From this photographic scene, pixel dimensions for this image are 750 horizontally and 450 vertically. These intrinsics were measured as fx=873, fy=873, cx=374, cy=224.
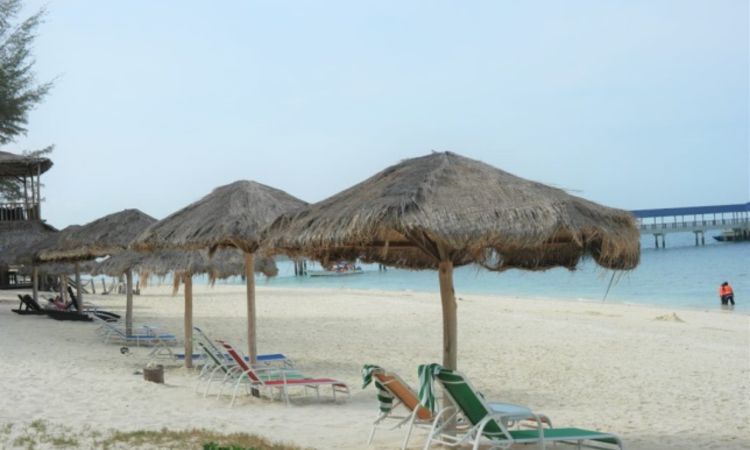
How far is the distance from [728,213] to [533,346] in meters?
86.0

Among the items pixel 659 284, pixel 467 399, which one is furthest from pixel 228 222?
pixel 659 284

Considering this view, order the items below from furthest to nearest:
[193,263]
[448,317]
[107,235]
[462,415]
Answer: [107,235] → [193,263] → [448,317] → [462,415]

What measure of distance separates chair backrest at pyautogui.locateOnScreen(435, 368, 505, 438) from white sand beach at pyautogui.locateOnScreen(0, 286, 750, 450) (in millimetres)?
963

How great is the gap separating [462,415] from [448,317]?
2.84 feet

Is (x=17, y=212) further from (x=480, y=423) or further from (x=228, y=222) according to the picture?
(x=480, y=423)

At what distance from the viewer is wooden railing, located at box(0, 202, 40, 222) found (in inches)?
1011

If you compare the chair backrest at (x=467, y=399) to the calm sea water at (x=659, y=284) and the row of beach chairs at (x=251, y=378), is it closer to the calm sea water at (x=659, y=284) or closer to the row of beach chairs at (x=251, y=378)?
the row of beach chairs at (x=251, y=378)

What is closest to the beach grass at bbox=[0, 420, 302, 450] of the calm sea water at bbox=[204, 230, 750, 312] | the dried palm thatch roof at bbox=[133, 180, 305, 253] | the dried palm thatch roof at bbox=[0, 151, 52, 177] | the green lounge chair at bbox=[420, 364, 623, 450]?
the green lounge chair at bbox=[420, 364, 623, 450]

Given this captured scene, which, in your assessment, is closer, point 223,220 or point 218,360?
point 218,360

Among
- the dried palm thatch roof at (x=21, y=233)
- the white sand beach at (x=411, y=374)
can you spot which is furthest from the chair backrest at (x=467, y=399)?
the dried palm thatch roof at (x=21, y=233)

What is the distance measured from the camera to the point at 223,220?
9.63 meters

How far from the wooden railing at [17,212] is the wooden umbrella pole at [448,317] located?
860 inches

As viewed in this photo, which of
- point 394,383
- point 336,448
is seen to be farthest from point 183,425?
point 394,383

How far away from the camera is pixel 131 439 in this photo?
6.20 metres
